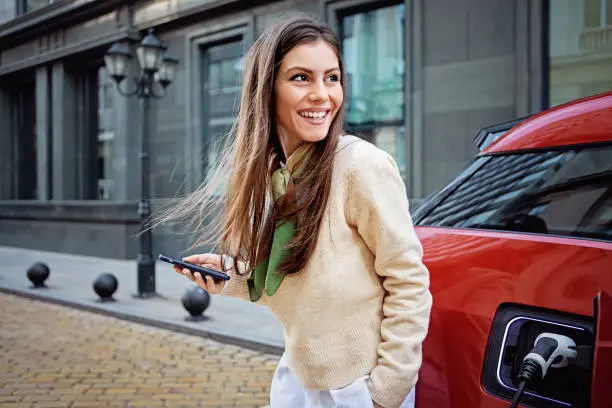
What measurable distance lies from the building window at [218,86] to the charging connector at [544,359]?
12514 mm

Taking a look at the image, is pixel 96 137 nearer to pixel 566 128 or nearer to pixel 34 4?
pixel 34 4

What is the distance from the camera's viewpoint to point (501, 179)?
202 centimetres

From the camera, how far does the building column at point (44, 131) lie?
17.2m

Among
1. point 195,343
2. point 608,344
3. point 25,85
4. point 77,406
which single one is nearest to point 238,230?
point 608,344

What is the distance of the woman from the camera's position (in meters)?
1.58

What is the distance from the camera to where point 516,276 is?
161cm

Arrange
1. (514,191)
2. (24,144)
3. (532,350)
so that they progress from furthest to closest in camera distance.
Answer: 1. (24,144)
2. (514,191)
3. (532,350)

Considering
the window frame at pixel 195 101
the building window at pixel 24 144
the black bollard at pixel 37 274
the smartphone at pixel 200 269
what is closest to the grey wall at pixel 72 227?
the building window at pixel 24 144

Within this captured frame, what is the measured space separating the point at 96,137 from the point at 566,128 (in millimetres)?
17208

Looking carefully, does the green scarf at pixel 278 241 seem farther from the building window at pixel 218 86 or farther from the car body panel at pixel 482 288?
the building window at pixel 218 86

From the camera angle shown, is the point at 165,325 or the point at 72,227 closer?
the point at 165,325

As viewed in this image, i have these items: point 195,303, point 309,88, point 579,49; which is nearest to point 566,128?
point 309,88

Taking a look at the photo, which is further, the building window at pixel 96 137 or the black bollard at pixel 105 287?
the building window at pixel 96 137

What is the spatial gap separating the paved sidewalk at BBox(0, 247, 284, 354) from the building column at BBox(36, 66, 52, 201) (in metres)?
4.03
